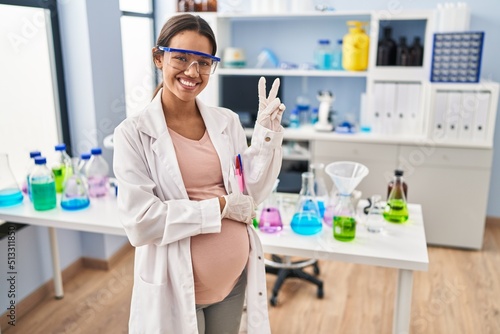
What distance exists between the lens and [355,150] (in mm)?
3213

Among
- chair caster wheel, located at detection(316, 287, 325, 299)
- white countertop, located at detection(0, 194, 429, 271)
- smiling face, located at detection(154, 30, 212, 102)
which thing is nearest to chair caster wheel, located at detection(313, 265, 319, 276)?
chair caster wheel, located at detection(316, 287, 325, 299)

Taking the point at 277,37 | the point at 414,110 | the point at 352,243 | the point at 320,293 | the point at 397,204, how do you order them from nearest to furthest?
the point at 352,243 → the point at 397,204 → the point at 320,293 → the point at 414,110 → the point at 277,37

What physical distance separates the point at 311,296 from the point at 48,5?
2215 mm

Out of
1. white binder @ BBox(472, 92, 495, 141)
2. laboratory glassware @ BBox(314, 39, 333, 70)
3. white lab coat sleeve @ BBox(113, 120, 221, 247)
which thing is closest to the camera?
white lab coat sleeve @ BBox(113, 120, 221, 247)

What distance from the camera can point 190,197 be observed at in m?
1.32

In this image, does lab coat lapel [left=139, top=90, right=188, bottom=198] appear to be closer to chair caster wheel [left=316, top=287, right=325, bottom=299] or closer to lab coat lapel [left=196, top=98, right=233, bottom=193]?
lab coat lapel [left=196, top=98, right=233, bottom=193]

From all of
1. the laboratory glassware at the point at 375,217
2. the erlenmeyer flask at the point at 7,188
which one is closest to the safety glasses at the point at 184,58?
the laboratory glassware at the point at 375,217

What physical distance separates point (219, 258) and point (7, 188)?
4.38ft

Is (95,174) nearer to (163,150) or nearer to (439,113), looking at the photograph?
(163,150)

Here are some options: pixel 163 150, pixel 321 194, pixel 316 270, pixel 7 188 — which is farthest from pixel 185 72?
pixel 316 270

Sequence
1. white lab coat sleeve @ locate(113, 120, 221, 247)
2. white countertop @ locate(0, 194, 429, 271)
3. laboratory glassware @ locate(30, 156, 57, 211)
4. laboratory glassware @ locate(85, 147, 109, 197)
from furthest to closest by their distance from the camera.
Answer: laboratory glassware @ locate(85, 147, 109, 197), laboratory glassware @ locate(30, 156, 57, 211), white countertop @ locate(0, 194, 429, 271), white lab coat sleeve @ locate(113, 120, 221, 247)

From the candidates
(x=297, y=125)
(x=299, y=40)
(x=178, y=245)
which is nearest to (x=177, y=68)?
(x=178, y=245)

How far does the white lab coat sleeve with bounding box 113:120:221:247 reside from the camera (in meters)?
1.22

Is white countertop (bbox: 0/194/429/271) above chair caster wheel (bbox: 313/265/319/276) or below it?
above
